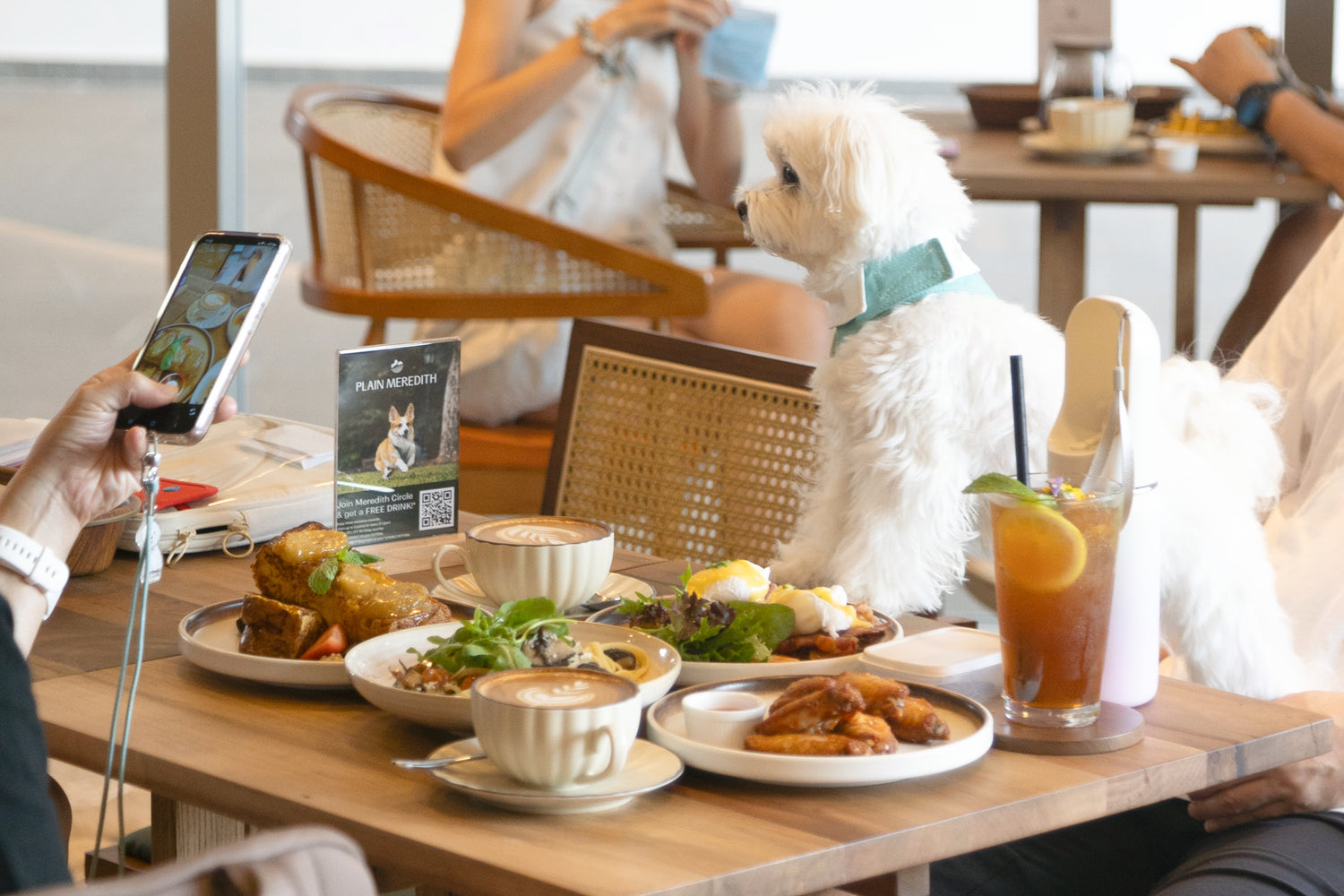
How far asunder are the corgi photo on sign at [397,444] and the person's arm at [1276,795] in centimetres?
75

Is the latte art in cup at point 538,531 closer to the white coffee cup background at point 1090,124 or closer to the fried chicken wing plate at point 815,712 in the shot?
the fried chicken wing plate at point 815,712

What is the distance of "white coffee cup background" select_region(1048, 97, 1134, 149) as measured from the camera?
8.82 ft

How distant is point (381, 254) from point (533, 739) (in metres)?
1.99

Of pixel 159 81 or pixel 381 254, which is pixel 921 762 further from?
pixel 159 81

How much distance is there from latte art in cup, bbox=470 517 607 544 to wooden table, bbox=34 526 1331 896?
0.19m

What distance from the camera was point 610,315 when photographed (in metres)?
2.63

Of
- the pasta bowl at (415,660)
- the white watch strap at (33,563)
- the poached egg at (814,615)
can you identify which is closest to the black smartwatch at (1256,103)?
the poached egg at (814,615)

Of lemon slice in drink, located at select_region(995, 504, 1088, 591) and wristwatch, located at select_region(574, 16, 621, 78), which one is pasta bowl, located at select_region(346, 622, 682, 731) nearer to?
lemon slice in drink, located at select_region(995, 504, 1088, 591)

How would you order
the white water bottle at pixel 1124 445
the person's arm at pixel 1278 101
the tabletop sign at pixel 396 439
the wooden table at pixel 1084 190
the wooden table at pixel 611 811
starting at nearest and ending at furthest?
the wooden table at pixel 611 811 → the white water bottle at pixel 1124 445 → the tabletop sign at pixel 396 439 → the person's arm at pixel 1278 101 → the wooden table at pixel 1084 190

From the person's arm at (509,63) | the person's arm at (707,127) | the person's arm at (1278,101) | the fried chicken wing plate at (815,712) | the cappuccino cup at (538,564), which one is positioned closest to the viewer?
the fried chicken wing plate at (815,712)

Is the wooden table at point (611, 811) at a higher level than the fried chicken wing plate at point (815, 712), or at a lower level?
lower

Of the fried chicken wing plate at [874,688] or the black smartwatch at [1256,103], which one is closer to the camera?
the fried chicken wing plate at [874,688]

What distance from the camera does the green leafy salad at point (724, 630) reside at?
1.04 meters

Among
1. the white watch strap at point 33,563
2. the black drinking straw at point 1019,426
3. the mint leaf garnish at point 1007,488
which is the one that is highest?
the black drinking straw at point 1019,426
